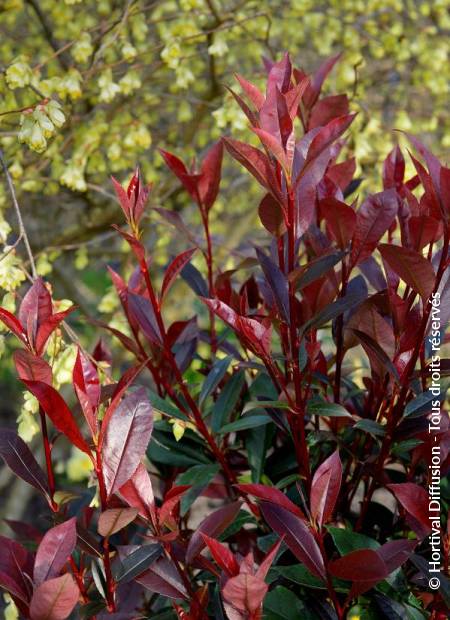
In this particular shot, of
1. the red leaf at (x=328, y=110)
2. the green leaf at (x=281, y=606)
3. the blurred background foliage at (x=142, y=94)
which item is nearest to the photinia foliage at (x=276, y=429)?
the green leaf at (x=281, y=606)

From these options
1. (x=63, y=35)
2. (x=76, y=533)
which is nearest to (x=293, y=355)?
(x=76, y=533)

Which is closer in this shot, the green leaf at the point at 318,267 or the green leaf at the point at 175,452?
the green leaf at the point at 318,267

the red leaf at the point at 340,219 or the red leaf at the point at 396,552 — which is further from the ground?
the red leaf at the point at 340,219

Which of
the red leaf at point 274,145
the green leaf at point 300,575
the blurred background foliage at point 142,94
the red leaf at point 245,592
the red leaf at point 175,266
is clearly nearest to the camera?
the red leaf at point 245,592

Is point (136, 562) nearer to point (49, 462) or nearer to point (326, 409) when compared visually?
point (49, 462)

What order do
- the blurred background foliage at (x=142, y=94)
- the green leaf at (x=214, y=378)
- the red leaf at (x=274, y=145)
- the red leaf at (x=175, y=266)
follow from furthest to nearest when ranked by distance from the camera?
the blurred background foliage at (x=142, y=94) → the green leaf at (x=214, y=378) → the red leaf at (x=175, y=266) → the red leaf at (x=274, y=145)

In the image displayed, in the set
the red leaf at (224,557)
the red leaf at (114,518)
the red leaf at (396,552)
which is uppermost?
the red leaf at (114,518)

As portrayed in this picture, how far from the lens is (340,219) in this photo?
1049 mm

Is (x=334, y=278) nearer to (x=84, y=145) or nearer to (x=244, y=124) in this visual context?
(x=244, y=124)

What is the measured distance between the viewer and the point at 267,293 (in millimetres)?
1128

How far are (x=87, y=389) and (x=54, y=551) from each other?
0.22 metres

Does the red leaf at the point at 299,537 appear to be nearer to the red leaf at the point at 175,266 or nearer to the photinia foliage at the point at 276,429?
the photinia foliage at the point at 276,429

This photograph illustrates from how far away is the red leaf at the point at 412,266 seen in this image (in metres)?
0.92

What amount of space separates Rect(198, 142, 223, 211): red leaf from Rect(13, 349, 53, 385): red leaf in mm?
469
